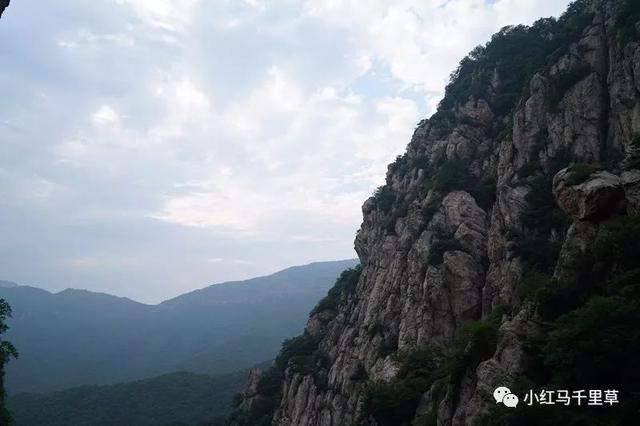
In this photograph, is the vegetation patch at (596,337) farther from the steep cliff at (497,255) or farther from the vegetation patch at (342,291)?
the vegetation patch at (342,291)

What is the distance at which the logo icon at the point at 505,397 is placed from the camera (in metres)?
16.2

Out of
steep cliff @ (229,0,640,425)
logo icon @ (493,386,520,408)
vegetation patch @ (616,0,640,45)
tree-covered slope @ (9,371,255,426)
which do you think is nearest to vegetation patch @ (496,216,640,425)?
steep cliff @ (229,0,640,425)

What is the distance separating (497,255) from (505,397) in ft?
64.6

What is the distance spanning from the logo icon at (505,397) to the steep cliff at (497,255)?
1.44ft

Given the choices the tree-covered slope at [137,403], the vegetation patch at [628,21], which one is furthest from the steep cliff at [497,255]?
the tree-covered slope at [137,403]

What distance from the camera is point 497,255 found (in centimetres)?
3497

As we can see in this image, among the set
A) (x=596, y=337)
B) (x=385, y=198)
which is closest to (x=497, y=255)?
(x=596, y=337)

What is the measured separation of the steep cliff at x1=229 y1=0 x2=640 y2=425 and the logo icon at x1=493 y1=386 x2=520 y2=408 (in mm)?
439

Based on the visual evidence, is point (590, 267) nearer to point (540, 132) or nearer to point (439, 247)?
point (439, 247)

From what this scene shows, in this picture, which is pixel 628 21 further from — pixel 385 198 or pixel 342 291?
pixel 342 291

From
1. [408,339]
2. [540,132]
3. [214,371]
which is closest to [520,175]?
[540,132]

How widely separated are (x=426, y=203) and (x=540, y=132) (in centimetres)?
1207

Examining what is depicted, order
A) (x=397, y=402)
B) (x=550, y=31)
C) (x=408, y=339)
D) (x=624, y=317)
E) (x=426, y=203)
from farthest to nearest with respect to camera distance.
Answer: (x=550, y=31), (x=426, y=203), (x=408, y=339), (x=397, y=402), (x=624, y=317)

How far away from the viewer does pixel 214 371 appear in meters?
186
